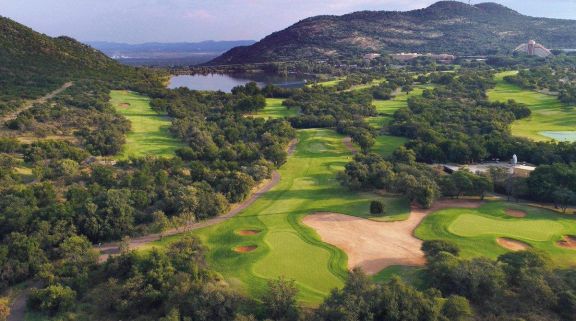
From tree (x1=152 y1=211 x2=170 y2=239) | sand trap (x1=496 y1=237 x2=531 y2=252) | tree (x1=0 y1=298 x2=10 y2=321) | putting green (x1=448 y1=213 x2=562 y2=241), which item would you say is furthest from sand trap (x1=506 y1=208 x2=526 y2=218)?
tree (x1=0 y1=298 x2=10 y2=321)

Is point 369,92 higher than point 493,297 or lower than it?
higher

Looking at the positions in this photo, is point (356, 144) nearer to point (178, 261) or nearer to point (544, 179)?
point (544, 179)

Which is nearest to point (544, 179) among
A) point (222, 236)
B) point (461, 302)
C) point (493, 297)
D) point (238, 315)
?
point (493, 297)

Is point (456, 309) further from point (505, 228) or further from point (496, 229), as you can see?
point (505, 228)

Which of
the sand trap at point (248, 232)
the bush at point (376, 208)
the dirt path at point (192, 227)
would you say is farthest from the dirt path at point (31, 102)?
the bush at point (376, 208)

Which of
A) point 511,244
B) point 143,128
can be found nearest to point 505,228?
point 511,244

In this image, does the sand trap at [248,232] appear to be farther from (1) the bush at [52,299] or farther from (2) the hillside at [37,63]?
(2) the hillside at [37,63]
